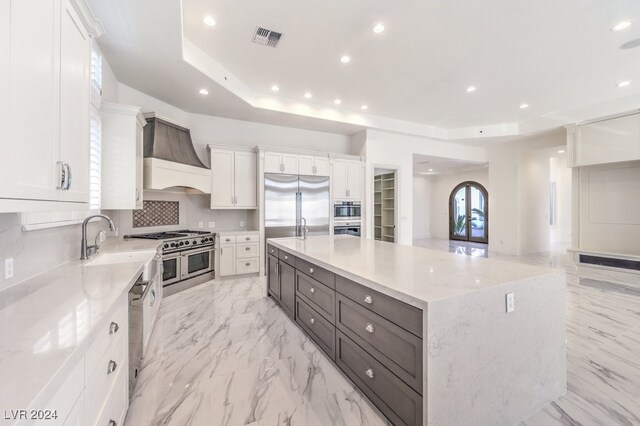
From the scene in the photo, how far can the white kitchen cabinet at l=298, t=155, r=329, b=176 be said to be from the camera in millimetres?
5297

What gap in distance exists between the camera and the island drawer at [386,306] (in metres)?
1.34

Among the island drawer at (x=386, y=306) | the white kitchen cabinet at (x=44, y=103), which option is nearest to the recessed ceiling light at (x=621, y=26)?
the island drawer at (x=386, y=306)

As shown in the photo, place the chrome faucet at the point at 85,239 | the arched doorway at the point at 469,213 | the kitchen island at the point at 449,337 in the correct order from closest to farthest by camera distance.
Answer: the kitchen island at the point at 449,337
the chrome faucet at the point at 85,239
the arched doorway at the point at 469,213

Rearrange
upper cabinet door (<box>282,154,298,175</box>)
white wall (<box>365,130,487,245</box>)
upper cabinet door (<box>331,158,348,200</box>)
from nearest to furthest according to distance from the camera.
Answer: upper cabinet door (<box>282,154,298,175</box>) → upper cabinet door (<box>331,158,348,200</box>) → white wall (<box>365,130,487,245</box>)

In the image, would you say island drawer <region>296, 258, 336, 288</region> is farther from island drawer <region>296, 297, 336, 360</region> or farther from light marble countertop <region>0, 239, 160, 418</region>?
light marble countertop <region>0, 239, 160, 418</region>

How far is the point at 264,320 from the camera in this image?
10.0 feet

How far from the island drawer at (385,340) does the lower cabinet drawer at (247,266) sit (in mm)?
3099

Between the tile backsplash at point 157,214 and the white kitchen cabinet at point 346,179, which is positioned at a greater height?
the white kitchen cabinet at point 346,179

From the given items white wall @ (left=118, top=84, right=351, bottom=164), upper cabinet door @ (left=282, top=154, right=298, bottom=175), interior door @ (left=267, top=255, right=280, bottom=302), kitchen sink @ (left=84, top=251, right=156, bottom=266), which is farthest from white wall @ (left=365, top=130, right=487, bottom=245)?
kitchen sink @ (left=84, top=251, right=156, bottom=266)

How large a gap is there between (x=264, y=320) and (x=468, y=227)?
Result: 930 centimetres

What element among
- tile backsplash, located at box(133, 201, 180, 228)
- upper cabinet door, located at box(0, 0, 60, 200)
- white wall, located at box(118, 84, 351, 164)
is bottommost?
tile backsplash, located at box(133, 201, 180, 228)

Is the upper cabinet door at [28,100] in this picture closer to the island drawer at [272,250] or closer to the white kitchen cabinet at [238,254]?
the island drawer at [272,250]

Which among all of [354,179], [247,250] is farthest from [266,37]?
[354,179]

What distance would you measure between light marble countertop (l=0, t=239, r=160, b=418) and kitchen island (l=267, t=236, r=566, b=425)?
51.1 inches
